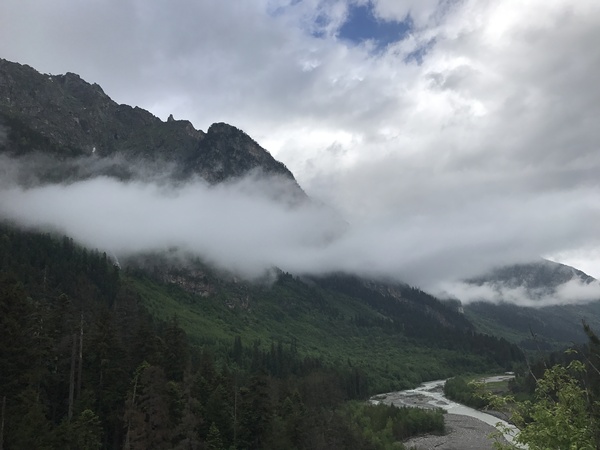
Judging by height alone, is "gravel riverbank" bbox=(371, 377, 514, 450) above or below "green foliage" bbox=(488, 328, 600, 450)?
below

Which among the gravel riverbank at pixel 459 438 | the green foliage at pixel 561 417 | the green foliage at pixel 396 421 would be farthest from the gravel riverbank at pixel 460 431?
the green foliage at pixel 561 417

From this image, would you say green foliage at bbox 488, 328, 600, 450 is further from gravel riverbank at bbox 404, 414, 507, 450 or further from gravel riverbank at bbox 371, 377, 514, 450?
gravel riverbank at bbox 404, 414, 507, 450

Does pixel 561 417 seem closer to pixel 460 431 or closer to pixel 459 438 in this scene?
pixel 459 438

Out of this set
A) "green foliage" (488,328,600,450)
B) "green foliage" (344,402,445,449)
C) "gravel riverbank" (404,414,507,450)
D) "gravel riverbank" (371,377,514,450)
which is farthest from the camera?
"green foliage" (344,402,445,449)

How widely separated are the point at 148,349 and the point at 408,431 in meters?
89.8

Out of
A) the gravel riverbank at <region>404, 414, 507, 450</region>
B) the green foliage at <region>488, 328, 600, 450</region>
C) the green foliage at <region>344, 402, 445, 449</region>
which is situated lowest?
the gravel riverbank at <region>404, 414, 507, 450</region>

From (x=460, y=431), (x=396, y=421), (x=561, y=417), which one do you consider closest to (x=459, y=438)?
(x=460, y=431)

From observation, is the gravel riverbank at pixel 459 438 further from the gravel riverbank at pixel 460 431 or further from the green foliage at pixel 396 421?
the green foliage at pixel 396 421

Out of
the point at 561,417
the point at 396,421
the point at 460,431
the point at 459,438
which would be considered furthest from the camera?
the point at 396,421

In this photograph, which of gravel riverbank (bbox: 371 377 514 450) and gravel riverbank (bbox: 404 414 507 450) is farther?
gravel riverbank (bbox: 371 377 514 450)

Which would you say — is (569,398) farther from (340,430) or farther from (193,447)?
(340,430)

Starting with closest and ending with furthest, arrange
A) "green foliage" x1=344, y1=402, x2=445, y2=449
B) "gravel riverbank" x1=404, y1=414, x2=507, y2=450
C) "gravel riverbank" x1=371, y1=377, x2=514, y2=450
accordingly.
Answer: "gravel riverbank" x1=404, y1=414, x2=507, y2=450, "gravel riverbank" x1=371, y1=377, x2=514, y2=450, "green foliage" x1=344, y1=402, x2=445, y2=449

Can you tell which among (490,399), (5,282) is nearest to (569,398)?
(490,399)

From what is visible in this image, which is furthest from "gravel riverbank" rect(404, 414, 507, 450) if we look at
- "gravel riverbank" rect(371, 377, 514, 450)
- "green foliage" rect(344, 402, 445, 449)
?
"green foliage" rect(344, 402, 445, 449)
